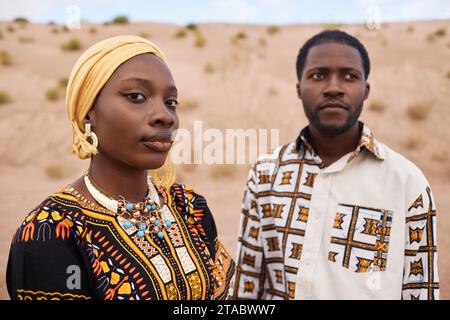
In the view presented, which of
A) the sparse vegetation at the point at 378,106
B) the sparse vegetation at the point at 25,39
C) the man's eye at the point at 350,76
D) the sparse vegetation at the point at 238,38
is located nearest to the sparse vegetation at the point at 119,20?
the sparse vegetation at the point at 25,39

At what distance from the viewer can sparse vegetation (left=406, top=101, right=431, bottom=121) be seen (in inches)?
486

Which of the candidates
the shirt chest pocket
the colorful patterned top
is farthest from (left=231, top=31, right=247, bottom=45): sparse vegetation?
the colorful patterned top

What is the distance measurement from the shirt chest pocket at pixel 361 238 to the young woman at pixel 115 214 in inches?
36.0

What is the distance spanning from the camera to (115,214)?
5.10 feet

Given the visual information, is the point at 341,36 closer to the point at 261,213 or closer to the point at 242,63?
the point at 261,213

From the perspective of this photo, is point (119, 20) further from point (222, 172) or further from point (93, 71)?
point (93, 71)

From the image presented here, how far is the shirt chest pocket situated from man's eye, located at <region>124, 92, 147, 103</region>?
1470 mm

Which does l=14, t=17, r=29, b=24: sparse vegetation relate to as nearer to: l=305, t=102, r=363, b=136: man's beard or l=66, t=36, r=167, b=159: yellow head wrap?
l=305, t=102, r=363, b=136: man's beard

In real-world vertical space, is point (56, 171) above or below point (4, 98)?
below

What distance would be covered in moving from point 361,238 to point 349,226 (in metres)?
0.10

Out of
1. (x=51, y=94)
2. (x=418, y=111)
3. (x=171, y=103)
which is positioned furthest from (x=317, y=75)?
(x=51, y=94)

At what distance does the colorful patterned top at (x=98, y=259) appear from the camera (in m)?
1.30
